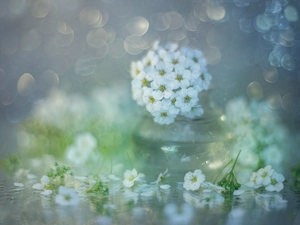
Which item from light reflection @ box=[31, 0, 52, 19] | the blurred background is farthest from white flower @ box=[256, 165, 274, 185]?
light reflection @ box=[31, 0, 52, 19]

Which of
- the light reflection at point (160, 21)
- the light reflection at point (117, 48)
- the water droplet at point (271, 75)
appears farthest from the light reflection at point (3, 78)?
the water droplet at point (271, 75)

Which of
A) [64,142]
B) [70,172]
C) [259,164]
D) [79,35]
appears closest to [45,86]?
[79,35]

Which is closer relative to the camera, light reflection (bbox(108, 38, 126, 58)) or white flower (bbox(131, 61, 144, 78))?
white flower (bbox(131, 61, 144, 78))

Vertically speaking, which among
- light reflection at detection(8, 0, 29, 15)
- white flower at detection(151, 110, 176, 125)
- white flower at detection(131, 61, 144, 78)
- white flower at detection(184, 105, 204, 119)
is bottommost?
white flower at detection(151, 110, 176, 125)

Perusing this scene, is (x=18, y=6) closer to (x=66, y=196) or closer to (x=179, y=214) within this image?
(x=66, y=196)

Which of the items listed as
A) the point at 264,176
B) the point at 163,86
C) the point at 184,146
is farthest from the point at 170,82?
the point at 264,176

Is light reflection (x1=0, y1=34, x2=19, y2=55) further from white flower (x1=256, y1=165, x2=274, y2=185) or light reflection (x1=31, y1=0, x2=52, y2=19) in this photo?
white flower (x1=256, y1=165, x2=274, y2=185)

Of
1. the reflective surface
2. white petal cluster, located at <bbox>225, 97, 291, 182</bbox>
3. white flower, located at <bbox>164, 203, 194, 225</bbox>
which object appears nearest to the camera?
white flower, located at <bbox>164, 203, 194, 225</bbox>
